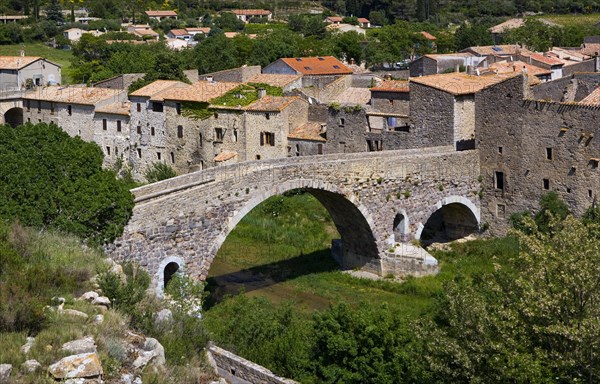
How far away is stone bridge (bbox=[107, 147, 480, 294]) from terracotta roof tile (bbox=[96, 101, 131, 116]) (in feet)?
54.6

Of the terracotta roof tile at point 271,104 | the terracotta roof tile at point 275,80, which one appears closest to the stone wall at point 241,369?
the terracotta roof tile at point 271,104

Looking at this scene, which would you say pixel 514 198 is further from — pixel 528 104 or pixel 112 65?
pixel 112 65

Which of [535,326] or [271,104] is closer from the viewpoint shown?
[535,326]

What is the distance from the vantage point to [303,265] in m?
31.6

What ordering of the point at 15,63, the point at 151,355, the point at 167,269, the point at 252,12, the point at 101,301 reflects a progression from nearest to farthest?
1. the point at 151,355
2. the point at 101,301
3. the point at 167,269
4. the point at 15,63
5. the point at 252,12

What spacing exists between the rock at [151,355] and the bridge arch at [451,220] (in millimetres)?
19384

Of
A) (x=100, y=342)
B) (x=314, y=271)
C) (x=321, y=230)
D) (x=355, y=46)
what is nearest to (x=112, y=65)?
(x=355, y=46)

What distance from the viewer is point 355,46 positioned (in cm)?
7175

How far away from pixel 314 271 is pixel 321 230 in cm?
424

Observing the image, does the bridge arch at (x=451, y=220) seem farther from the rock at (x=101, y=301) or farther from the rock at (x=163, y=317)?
the rock at (x=101, y=301)

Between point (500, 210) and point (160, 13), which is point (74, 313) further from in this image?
point (160, 13)

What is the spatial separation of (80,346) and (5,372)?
3.60ft

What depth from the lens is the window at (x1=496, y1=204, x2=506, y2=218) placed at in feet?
105

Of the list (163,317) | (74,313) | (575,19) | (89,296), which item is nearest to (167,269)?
(163,317)
